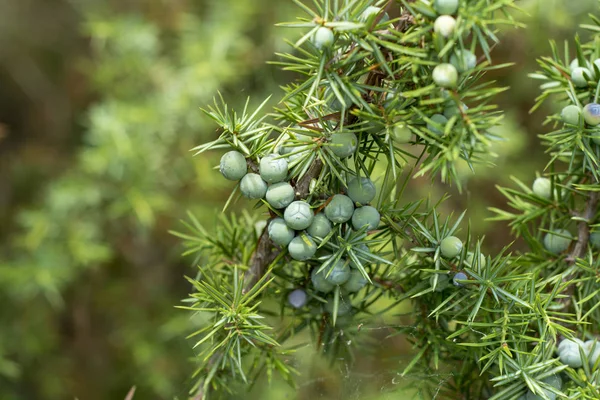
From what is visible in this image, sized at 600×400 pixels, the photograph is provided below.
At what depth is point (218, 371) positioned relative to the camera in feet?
1.46

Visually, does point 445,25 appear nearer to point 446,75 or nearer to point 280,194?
point 446,75

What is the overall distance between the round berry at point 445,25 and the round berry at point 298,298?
0.70 ft

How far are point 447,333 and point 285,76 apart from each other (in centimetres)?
101

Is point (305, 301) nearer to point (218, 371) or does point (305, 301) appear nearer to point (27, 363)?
point (218, 371)

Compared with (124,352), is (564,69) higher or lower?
higher

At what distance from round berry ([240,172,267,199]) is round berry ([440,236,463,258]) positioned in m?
0.12

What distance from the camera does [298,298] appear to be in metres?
0.42

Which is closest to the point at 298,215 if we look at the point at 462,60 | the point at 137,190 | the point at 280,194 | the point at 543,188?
the point at 280,194

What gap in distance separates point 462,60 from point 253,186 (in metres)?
0.14

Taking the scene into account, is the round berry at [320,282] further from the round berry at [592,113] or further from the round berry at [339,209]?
the round berry at [592,113]

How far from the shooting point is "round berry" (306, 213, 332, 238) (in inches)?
14.4

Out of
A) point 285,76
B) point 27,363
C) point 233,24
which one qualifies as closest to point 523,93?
point 285,76

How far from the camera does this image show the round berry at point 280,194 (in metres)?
0.36

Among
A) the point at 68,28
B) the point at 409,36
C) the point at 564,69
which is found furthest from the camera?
the point at 68,28
